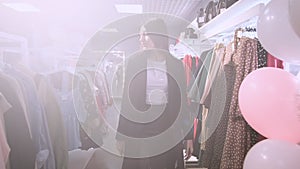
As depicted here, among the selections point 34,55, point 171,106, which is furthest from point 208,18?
point 34,55

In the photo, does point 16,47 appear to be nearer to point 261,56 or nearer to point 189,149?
point 189,149

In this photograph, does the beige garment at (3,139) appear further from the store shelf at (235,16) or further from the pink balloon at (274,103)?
the store shelf at (235,16)

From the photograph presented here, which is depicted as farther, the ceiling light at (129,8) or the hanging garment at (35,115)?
the ceiling light at (129,8)

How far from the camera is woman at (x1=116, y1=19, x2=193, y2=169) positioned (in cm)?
155

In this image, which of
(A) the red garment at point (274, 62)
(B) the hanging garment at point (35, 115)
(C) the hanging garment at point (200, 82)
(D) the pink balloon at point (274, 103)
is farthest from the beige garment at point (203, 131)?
(B) the hanging garment at point (35, 115)

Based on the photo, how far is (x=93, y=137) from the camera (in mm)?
2758

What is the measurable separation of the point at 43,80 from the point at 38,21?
128cm

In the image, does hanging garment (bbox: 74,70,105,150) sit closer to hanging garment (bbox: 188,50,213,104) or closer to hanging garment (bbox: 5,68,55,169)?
hanging garment (bbox: 5,68,55,169)

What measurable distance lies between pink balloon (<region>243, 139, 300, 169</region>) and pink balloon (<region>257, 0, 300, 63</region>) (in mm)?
378

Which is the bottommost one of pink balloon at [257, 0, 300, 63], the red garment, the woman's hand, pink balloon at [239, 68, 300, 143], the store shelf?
the woman's hand

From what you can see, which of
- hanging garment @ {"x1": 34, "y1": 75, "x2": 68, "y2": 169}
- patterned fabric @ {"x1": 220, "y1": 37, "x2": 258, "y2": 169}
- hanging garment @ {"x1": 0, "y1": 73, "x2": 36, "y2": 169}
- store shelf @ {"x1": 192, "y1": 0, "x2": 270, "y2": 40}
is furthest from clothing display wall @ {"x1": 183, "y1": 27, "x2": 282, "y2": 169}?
hanging garment @ {"x1": 0, "y1": 73, "x2": 36, "y2": 169}

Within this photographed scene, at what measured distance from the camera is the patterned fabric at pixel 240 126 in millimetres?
1581

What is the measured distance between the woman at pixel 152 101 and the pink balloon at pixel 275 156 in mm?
561

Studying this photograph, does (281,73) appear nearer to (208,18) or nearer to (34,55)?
(208,18)
